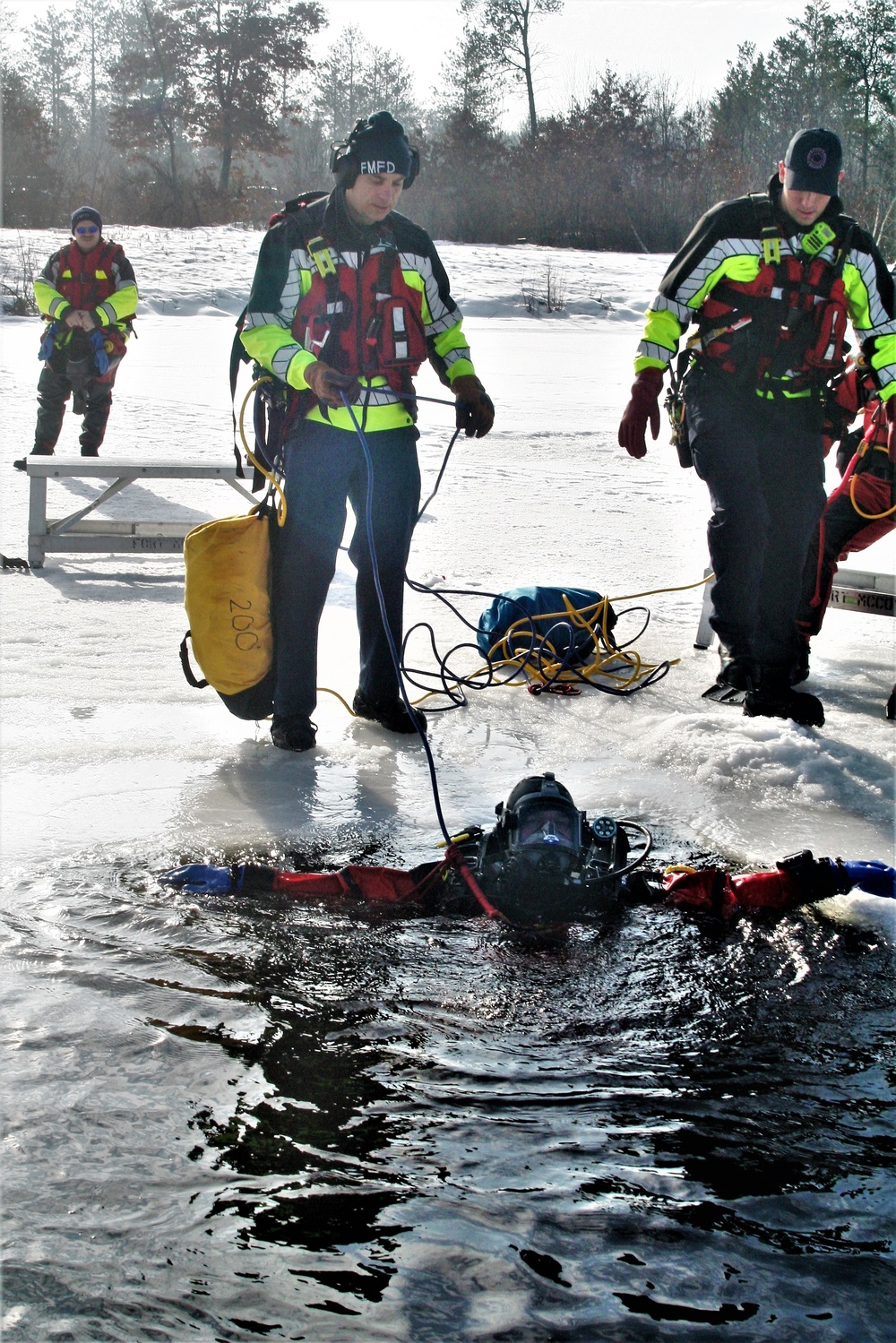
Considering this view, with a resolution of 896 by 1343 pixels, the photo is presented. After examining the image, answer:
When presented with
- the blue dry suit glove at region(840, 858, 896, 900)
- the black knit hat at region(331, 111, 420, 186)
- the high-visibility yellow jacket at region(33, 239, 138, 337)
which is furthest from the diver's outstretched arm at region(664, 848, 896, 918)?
the high-visibility yellow jacket at region(33, 239, 138, 337)

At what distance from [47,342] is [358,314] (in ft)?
17.7

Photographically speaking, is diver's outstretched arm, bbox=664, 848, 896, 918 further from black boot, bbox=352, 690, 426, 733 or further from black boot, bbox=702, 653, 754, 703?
black boot, bbox=702, 653, 754, 703

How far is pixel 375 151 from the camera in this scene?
12.0 feet

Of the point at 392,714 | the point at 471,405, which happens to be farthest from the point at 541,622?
the point at 471,405

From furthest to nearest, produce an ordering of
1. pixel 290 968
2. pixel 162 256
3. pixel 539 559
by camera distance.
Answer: pixel 162 256 → pixel 539 559 → pixel 290 968

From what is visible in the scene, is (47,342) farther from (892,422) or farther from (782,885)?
(782,885)

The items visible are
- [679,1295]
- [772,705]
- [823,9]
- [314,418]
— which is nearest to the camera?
[679,1295]

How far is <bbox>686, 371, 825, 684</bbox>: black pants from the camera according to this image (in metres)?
4.34

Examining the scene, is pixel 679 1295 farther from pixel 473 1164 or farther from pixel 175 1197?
pixel 175 1197

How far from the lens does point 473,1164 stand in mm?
1949

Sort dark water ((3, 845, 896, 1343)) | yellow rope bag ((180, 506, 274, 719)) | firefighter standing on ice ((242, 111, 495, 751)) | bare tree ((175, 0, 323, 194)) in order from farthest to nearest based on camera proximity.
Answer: bare tree ((175, 0, 323, 194)) → yellow rope bag ((180, 506, 274, 719)) → firefighter standing on ice ((242, 111, 495, 751)) → dark water ((3, 845, 896, 1343))

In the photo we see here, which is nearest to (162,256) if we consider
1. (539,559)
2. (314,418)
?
(539,559)

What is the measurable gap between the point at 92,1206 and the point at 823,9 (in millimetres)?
38138

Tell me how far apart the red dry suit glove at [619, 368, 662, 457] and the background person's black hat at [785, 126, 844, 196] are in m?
0.76
